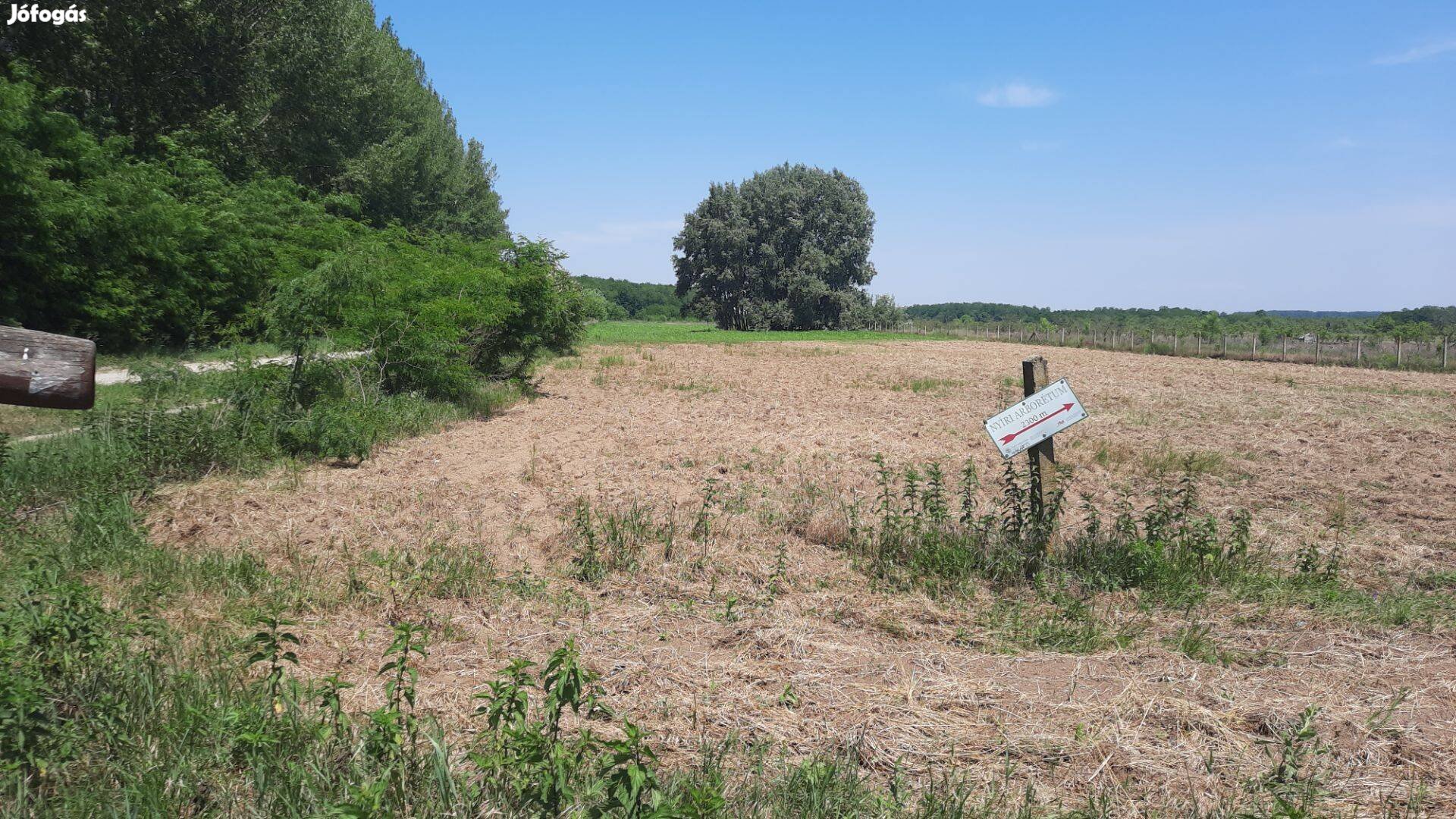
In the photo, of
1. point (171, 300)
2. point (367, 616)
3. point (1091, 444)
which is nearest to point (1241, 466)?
point (1091, 444)

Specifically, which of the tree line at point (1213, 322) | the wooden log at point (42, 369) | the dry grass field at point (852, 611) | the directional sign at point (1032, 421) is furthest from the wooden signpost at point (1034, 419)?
the tree line at point (1213, 322)

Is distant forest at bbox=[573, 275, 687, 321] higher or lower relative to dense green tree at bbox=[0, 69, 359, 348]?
higher

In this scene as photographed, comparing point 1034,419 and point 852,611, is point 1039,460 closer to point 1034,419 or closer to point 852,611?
point 1034,419

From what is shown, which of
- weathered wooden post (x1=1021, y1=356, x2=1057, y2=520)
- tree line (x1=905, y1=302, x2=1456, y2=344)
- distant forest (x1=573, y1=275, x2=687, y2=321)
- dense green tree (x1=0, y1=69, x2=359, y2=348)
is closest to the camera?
weathered wooden post (x1=1021, y1=356, x2=1057, y2=520)

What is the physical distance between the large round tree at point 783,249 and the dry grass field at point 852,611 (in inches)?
2203

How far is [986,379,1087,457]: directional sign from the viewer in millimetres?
6602

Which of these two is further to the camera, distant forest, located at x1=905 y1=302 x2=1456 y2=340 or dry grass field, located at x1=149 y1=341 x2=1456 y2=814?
distant forest, located at x1=905 y1=302 x2=1456 y2=340

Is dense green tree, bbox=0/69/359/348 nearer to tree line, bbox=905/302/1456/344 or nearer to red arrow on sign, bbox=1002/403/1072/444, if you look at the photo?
red arrow on sign, bbox=1002/403/1072/444

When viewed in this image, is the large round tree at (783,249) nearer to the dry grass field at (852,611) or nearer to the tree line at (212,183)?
the tree line at (212,183)

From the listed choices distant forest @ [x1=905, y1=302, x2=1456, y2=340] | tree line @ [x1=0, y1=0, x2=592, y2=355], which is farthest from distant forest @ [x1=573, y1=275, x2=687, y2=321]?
tree line @ [x1=0, y1=0, x2=592, y2=355]

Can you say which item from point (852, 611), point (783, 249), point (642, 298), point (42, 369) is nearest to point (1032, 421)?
point (852, 611)

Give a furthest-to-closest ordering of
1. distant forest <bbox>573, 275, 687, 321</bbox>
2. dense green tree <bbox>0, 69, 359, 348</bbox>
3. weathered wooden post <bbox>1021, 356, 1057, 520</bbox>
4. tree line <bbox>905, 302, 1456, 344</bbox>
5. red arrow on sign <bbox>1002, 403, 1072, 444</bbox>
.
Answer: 1. distant forest <bbox>573, 275, 687, 321</bbox>
2. tree line <bbox>905, 302, 1456, 344</bbox>
3. dense green tree <bbox>0, 69, 359, 348</bbox>
4. weathered wooden post <bbox>1021, 356, 1057, 520</bbox>
5. red arrow on sign <bbox>1002, 403, 1072, 444</bbox>

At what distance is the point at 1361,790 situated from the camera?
340cm

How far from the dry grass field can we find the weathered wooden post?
26.2 inches
